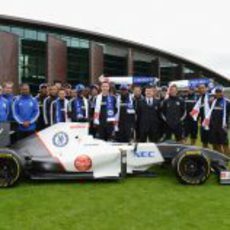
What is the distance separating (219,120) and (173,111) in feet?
3.21

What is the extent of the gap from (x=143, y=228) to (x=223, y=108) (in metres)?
5.69

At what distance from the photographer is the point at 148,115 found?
11.6 meters

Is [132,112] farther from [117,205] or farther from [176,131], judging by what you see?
[117,205]

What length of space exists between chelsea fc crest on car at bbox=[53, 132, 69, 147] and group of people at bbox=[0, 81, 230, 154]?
134 centimetres

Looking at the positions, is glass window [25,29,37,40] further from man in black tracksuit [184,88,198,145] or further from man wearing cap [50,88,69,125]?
man wearing cap [50,88,69,125]

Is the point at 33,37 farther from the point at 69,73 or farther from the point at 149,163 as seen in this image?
the point at 149,163

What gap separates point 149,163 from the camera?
9.46 metres

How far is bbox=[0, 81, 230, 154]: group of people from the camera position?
437 inches

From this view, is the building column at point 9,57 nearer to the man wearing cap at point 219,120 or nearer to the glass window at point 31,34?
the glass window at point 31,34

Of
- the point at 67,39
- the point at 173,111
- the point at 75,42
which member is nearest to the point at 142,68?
the point at 75,42

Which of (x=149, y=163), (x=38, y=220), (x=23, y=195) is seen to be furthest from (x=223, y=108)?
(x=38, y=220)

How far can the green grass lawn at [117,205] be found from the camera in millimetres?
6445

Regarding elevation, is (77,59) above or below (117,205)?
above

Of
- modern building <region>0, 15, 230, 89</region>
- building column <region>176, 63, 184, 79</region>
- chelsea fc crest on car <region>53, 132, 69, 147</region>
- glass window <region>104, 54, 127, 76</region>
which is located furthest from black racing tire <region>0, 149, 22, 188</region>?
building column <region>176, 63, 184, 79</region>
